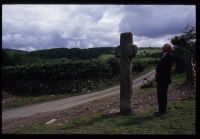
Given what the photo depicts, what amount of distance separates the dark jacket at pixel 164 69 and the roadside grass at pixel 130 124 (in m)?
0.89

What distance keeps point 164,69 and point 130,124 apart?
1.73 m

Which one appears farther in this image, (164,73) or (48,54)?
(48,54)

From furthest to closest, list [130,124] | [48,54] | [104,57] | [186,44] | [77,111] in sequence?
[104,57], [48,54], [186,44], [77,111], [130,124]

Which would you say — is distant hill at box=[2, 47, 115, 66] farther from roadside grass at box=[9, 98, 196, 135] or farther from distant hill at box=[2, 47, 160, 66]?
roadside grass at box=[9, 98, 196, 135]

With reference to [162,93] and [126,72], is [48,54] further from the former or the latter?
[162,93]

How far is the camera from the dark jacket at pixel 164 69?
9.48 m

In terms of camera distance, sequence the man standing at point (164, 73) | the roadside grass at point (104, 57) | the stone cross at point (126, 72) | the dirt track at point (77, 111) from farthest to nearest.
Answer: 1. the roadside grass at point (104, 57)
2. the dirt track at point (77, 111)
3. the stone cross at point (126, 72)
4. the man standing at point (164, 73)

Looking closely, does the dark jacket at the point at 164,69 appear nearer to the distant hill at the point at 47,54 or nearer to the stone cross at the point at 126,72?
the stone cross at the point at 126,72

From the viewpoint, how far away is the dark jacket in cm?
948

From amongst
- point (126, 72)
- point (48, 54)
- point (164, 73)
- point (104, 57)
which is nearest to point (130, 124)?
point (164, 73)

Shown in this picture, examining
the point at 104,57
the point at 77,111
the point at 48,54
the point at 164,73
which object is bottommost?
the point at 77,111

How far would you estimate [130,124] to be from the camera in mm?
8711

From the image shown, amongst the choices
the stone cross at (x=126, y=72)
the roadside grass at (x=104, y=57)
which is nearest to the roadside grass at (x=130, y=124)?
the stone cross at (x=126, y=72)

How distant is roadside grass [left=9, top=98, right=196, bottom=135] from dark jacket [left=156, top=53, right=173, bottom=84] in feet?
2.93
